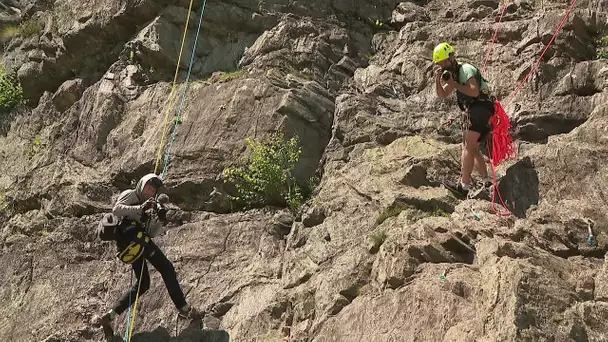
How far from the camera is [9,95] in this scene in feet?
48.3

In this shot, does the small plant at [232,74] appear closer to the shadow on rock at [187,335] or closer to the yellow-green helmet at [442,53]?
the yellow-green helmet at [442,53]

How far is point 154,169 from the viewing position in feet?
38.1

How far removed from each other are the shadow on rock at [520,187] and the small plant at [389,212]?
140cm

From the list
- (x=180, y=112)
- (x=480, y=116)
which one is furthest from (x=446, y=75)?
(x=180, y=112)

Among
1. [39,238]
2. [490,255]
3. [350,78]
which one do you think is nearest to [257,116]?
[350,78]

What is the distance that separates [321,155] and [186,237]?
256 cm

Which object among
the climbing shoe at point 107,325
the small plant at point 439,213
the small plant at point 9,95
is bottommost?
the climbing shoe at point 107,325

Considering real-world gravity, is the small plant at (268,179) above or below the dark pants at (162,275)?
above

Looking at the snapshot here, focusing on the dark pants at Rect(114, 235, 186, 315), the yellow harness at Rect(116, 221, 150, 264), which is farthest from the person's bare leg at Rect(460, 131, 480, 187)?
the yellow harness at Rect(116, 221, 150, 264)

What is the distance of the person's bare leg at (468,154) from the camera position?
948cm

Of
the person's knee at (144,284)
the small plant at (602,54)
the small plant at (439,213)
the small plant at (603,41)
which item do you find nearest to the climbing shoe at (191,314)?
the person's knee at (144,284)

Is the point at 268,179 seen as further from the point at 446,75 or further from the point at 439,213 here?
the point at 446,75

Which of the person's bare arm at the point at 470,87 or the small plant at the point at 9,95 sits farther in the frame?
the small plant at the point at 9,95

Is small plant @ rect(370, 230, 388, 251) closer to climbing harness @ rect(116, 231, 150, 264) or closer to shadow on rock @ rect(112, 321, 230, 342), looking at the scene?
shadow on rock @ rect(112, 321, 230, 342)
